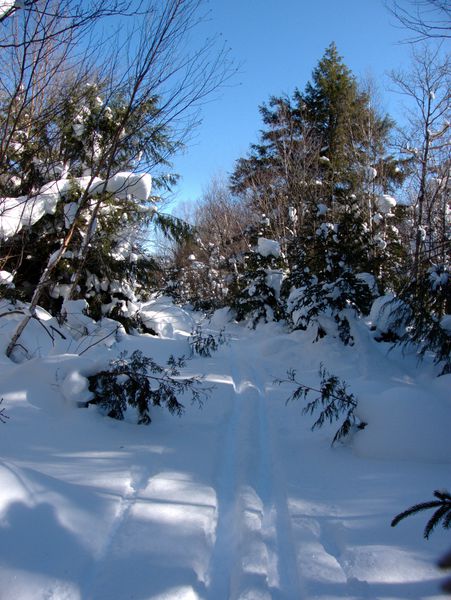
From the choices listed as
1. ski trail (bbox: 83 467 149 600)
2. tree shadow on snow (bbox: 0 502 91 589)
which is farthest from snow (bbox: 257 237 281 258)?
tree shadow on snow (bbox: 0 502 91 589)

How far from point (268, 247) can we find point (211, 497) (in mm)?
12260

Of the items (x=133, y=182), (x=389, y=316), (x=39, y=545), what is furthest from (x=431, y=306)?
(x=39, y=545)

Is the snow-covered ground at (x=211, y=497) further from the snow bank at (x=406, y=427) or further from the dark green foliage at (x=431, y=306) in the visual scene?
the dark green foliage at (x=431, y=306)

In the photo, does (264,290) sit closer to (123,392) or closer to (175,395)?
(175,395)

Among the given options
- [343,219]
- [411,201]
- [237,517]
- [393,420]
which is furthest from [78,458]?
[411,201]

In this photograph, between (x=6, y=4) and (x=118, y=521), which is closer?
(x=6, y=4)

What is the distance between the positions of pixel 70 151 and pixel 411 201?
17095 millimetres

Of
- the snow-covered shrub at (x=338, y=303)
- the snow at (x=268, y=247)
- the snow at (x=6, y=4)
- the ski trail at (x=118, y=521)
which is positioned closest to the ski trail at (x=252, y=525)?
the ski trail at (x=118, y=521)

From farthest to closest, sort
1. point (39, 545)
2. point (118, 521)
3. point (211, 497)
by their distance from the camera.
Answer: point (211, 497) → point (118, 521) → point (39, 545)

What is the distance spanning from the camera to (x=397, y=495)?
9.43 feet

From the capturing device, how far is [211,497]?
287 centimetres

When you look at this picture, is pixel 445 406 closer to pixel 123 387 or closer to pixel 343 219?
pixel 123 387

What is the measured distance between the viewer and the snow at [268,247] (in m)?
14.5

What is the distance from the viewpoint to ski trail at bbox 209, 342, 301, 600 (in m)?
2.04
